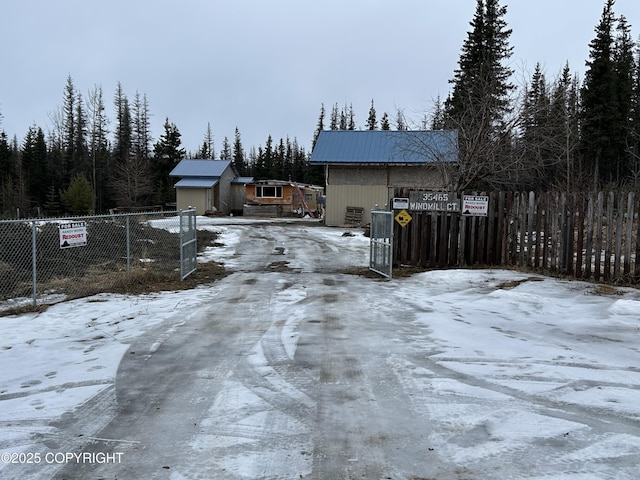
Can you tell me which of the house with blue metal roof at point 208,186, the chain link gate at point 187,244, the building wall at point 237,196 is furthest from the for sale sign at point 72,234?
the building wall at point 237,196

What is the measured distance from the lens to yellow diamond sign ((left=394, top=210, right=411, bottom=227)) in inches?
494

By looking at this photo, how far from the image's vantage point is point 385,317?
764 cm

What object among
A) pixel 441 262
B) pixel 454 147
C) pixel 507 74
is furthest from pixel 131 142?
pixel 441 262

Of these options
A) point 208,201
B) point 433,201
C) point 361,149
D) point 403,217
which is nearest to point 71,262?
point 403,217

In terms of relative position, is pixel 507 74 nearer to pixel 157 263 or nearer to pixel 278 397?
pixel 157 263

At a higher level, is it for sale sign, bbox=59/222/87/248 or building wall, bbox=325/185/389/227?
building wall, bbox=325/185/389/227

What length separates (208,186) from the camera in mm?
42906

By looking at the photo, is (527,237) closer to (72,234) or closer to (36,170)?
(72,234)

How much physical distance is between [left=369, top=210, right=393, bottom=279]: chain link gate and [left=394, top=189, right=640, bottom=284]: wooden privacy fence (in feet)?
3.02

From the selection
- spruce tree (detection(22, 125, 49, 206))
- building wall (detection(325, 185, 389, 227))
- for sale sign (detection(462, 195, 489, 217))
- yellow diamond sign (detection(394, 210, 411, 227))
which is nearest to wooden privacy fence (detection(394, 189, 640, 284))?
for sale sign (detection(462, 195, 489, 217))

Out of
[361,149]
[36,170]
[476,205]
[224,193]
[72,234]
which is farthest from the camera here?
[36,170]

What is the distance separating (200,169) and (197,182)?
3156 millimetres

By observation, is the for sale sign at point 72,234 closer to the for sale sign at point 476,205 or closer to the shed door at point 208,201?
the for sale sign at point 476,205
